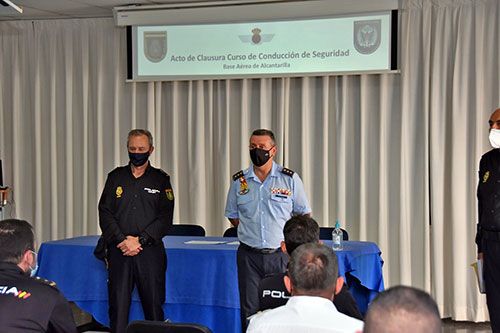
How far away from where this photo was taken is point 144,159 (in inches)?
186

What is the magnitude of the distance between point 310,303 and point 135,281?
8.54 feet

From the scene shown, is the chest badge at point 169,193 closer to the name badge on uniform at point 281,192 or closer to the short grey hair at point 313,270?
the name badge on uniform at point 281,192

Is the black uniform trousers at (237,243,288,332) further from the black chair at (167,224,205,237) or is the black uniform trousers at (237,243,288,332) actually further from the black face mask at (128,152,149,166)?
the black chair at (167,224,205,237)

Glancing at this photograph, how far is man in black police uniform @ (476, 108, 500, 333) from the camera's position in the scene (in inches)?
173

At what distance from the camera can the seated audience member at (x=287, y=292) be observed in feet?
10.2

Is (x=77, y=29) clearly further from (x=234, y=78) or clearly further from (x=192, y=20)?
A: (x=234, y=78)

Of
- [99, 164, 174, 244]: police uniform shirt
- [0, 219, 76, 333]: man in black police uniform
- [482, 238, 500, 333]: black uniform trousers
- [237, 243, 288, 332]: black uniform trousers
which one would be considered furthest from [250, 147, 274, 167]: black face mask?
[0, 219, 76, 333]: man in black police uniform

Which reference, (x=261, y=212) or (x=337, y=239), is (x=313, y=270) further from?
(x=337, y=239)

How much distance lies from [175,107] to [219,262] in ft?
9.22

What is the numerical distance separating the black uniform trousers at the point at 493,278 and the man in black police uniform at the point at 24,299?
291cm

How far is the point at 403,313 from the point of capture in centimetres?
142

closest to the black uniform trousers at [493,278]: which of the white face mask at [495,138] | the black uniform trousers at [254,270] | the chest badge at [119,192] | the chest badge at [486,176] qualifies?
the chest badge at [486,176]

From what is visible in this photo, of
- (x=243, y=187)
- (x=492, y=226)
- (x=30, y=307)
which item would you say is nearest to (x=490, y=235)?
(x=492, y=226)

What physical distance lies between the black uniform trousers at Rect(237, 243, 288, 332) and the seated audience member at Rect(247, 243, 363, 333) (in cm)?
179
